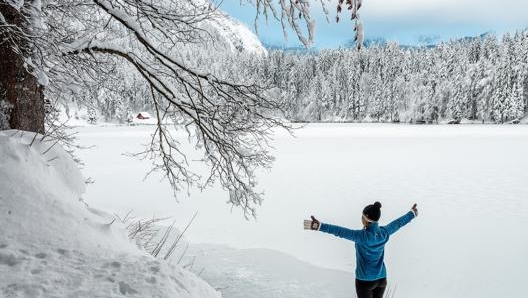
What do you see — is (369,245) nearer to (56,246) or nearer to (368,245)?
(368,245)

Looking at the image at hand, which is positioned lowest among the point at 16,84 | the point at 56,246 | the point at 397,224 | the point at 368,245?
the point at 368,245

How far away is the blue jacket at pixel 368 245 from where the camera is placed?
424 centimetres

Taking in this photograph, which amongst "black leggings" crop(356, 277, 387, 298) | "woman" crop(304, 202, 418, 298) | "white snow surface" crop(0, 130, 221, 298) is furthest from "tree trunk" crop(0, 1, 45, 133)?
"black leggings" crop(356, 277, 387, 298)

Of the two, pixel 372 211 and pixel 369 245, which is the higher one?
pixel 372 211

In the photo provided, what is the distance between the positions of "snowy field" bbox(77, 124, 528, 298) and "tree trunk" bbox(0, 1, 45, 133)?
2.66 meters

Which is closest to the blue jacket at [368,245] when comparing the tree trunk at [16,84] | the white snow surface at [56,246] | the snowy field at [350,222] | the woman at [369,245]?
the woman at [369,245]

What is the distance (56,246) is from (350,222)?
9.17m

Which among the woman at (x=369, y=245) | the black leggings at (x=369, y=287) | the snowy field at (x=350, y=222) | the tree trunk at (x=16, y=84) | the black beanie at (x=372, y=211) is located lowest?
the snowy field at (x=350, y=222)

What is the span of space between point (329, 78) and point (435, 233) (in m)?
95.2

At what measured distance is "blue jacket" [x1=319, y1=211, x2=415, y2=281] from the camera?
4.24 meters

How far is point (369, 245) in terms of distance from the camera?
4254 millimetres

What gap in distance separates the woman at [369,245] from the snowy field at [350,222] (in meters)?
1.19

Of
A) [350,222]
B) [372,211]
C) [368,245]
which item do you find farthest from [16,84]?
[350,222]

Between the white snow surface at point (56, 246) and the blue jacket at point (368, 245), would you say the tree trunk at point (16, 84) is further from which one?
the blue jacket at point (368, 245)
